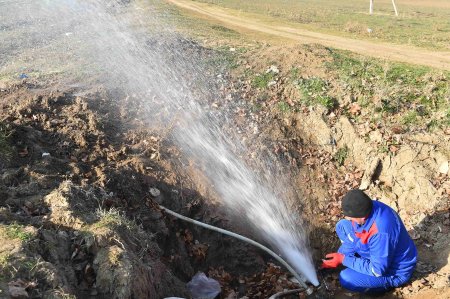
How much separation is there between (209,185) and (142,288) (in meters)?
3.28

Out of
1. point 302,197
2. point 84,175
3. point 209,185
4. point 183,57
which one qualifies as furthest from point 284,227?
point 183,57

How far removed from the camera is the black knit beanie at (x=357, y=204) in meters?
5.57

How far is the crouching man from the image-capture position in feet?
18.7

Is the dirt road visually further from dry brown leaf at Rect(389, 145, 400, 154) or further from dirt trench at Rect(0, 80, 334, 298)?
dirt trench at Rect(0, 80, 334, 298)

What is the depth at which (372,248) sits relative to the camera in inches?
234

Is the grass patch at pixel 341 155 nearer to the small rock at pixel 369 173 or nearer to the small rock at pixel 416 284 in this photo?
the small rock at pixel 369 173

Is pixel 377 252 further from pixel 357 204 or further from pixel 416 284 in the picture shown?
pixel 416 284

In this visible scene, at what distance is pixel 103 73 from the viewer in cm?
1067

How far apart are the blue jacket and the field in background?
14.0m

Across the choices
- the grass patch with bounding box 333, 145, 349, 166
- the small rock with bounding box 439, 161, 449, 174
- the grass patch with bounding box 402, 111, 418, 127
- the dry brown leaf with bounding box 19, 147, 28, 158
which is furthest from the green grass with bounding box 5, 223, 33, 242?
the grass patch with bounding box 402, 111, 418, 127

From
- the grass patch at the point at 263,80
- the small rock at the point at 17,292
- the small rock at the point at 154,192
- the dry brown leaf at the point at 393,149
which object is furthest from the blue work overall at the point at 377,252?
the grass patch at the point at 263,80

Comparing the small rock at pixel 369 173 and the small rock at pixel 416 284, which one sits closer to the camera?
the small rock at pixel 416 284

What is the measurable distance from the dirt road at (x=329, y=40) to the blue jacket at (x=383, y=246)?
8956 mm

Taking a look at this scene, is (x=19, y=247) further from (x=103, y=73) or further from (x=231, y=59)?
(x=231, y=59)
